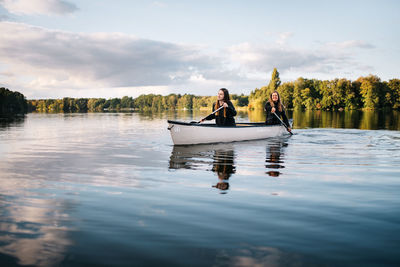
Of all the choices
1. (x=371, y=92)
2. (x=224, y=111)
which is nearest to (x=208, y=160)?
(x=224, y=111)

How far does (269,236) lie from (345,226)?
1.23m

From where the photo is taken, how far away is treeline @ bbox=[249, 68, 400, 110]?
301 ft

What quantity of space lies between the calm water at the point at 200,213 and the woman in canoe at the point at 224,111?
488 cm

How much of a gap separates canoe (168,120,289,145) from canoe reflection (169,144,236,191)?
15.9 inches

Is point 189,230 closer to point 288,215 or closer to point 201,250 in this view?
point 201,250

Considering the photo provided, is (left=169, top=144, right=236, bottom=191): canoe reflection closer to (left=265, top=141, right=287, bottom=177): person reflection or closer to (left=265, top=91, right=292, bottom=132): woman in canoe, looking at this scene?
(left=265, top=141, right=287, bottom=177): person reflection

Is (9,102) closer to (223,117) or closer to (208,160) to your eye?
(223,117)

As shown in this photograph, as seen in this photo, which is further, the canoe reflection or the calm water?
the canoe reflection

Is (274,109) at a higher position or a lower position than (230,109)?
higher

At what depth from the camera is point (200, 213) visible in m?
4.85

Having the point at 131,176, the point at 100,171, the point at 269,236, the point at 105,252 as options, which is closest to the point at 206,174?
the point at 131,176

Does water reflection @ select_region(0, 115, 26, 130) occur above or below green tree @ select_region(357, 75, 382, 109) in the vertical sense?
below

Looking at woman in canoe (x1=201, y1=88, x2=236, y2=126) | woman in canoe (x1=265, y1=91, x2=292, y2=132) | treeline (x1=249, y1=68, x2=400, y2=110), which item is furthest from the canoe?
treeline (x1=249, y1=68, x2=400, y2=110)

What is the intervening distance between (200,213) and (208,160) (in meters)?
5.40
